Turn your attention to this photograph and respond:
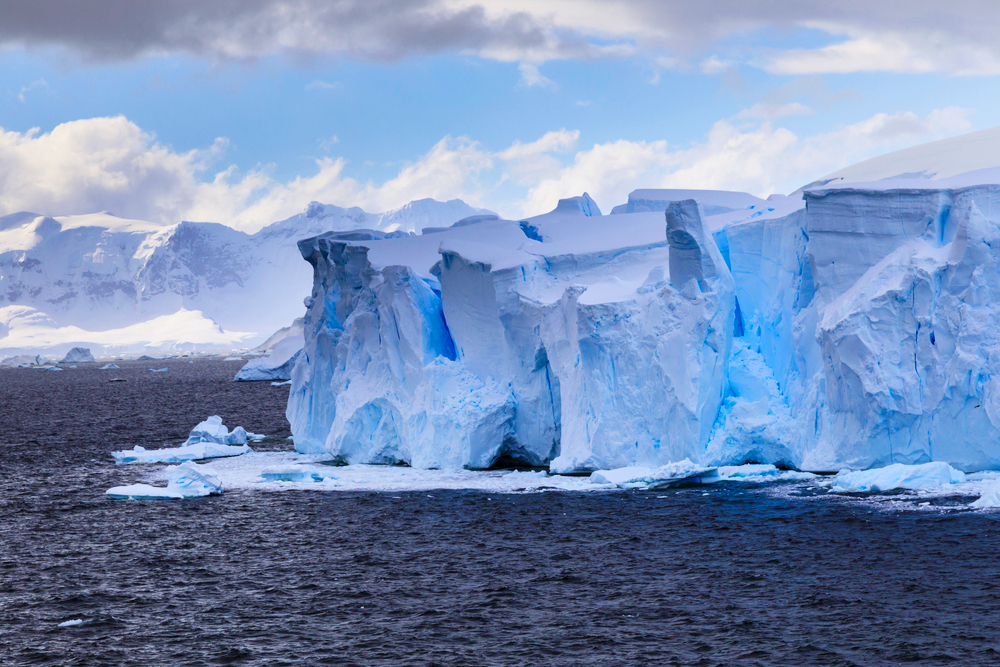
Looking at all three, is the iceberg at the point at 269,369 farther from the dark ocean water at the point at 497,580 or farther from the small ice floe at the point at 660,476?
the small ice floe at the point at 660,476

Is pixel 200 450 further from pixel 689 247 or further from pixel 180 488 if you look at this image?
pixel 689 247

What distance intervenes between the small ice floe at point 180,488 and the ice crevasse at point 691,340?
3573mm

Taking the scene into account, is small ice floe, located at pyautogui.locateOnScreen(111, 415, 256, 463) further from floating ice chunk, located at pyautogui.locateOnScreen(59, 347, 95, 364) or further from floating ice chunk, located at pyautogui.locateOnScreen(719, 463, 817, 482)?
floating ice chunk, located at pyautogui.locateOnScreen(59, 347, 95, 364)

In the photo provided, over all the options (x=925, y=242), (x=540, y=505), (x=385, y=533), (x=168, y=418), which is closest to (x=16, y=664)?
(x=385, y=533)

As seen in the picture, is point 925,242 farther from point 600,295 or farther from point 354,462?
point 354,462

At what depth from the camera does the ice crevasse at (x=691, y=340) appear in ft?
57.1

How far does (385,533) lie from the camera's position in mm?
15930

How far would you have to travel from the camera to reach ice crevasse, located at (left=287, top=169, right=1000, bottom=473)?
17406 mm

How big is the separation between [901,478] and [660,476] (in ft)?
14.1

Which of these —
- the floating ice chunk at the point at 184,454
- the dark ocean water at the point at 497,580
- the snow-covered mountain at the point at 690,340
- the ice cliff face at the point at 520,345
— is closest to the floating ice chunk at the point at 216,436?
the floating ice chunk at the point at 184,454

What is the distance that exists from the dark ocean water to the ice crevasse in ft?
6.77

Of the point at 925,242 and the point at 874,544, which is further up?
the point at 925,242

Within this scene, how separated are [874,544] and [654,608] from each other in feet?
12.9

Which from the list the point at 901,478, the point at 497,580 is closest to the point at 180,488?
→ the point at 497,580
